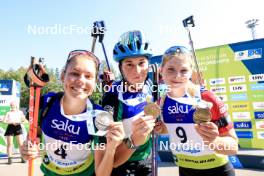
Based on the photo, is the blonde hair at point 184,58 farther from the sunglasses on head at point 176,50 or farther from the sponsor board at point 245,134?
the sponsor board at point 245,134

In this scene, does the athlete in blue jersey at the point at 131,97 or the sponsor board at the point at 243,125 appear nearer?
the athlete in blue jersey at the point at 131,97

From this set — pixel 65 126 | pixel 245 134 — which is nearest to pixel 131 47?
pixel 65 126

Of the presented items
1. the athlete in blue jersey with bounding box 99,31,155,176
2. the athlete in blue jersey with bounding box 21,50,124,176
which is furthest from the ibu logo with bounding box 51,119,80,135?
the athlete in blue jersey with bounding box 99,31,155,176

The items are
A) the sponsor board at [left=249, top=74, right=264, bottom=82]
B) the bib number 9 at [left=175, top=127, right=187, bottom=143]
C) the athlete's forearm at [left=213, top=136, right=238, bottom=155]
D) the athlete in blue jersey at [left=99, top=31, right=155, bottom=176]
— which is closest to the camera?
the athlete's forearm at [left=213, top=136, right=238, bottom=155]

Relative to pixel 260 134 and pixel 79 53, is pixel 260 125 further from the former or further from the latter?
pixel 79 53

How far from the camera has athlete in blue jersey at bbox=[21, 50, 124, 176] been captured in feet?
9.17

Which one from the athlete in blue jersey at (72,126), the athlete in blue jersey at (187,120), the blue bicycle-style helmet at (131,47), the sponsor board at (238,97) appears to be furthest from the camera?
the sponsor board at (238,97)

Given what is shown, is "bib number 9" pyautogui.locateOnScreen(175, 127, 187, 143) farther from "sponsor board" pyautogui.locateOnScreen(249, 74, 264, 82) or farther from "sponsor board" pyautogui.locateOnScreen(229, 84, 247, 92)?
"sponsor board" pyautogui.locateOnScreen(229, 84, 247, 92)

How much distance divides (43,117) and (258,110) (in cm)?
767

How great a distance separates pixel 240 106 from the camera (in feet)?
30.3

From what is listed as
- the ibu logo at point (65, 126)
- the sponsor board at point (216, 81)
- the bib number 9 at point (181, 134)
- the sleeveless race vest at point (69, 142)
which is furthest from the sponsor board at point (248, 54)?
the ibu logo at point (65, 126)

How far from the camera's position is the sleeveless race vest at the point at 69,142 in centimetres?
284

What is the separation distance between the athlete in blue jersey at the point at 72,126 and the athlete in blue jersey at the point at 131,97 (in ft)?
0.88

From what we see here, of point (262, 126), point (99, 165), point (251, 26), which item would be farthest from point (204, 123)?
point (251, 26)
